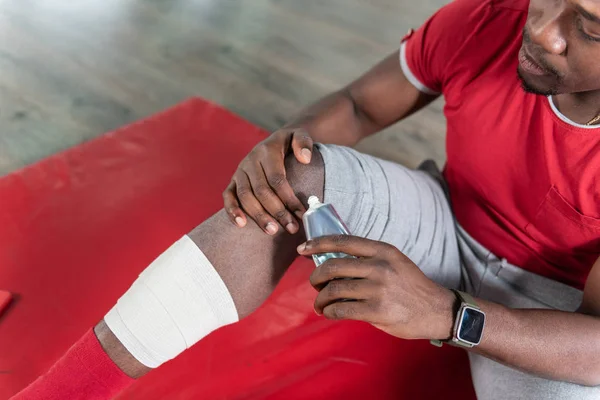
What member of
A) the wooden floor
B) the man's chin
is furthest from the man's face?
the wooden floor

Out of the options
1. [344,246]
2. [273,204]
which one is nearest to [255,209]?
[273,204]

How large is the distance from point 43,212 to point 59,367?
60 centimetres

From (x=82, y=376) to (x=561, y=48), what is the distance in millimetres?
764

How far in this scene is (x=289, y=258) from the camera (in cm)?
83

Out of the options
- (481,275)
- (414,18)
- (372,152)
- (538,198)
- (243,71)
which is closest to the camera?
(538,198)

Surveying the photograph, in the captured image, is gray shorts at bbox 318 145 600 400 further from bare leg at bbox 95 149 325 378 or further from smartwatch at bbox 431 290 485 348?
smartwatch at bbox 431 290 485 348

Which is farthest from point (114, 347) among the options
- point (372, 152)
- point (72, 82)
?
point (72, 82)

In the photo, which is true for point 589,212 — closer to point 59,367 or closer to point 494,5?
point 494,5

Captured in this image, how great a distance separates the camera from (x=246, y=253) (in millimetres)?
771

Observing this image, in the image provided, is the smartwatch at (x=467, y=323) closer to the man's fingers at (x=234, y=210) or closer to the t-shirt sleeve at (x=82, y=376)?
the man's fingers at (x=234, y=210)

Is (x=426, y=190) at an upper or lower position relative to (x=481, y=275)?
upper

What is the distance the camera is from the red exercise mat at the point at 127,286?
1.04 meters

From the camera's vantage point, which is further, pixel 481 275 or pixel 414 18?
pixel 414 18

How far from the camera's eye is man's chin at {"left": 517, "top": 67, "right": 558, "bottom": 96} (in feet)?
2.53
